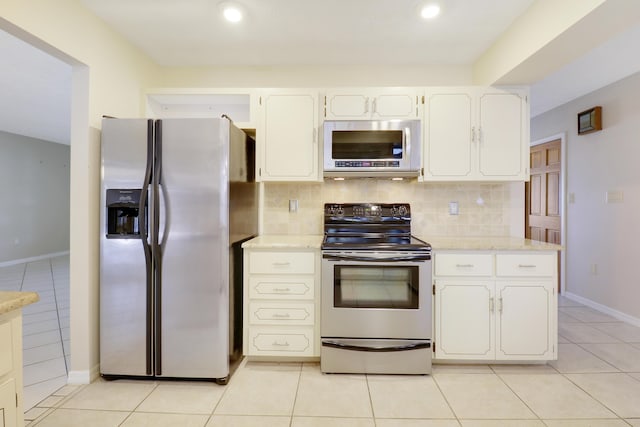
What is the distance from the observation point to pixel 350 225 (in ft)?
8.87

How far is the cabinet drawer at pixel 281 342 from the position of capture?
7.52ft

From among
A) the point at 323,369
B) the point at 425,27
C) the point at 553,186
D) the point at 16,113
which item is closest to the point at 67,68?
the point at 16,113

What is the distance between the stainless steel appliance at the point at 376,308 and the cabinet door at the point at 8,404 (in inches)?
62.6

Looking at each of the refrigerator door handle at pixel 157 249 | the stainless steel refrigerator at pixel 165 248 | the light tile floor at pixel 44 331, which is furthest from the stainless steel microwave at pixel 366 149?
the light tile floor at pixel 44 331

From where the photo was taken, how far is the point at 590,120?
354cm

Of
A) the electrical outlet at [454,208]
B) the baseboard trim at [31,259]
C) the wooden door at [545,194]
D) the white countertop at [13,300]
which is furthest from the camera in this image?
the baseboard trim at [31,259]

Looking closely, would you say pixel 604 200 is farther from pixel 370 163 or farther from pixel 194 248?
pixel 194 248

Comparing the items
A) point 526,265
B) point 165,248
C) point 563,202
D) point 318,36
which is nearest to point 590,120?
point 563,202

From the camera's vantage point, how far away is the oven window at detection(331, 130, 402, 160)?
246 cm

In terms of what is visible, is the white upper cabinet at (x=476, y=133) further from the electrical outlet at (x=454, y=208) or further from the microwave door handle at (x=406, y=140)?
the electrical outlet at (x=454, y=208)

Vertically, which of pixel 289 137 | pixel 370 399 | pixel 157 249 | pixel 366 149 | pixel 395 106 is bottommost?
pixel 370 399

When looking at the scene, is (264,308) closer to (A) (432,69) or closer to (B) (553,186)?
(A) (432,69)

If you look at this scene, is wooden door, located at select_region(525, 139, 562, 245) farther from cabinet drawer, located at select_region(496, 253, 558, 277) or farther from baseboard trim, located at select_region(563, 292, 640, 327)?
cabinet drawer, located at select_region(496, 253, 558, 277)

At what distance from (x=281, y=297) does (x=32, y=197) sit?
6771mm
